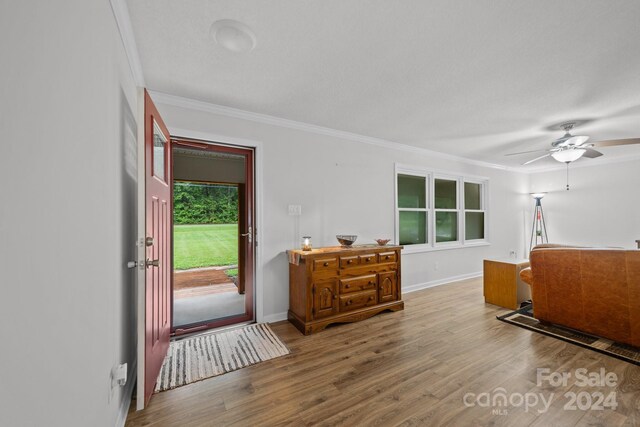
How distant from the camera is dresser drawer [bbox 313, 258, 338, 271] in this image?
9.77 feet

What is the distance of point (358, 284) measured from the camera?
3.27 m

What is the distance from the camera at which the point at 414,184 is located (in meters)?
4.81

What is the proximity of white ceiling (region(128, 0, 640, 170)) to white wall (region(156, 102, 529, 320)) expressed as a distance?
0.29 m

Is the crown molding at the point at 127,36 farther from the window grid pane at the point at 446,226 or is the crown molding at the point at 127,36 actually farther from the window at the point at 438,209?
the window grid pane at the point at 446,226

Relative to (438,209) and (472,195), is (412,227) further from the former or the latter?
(472,195)

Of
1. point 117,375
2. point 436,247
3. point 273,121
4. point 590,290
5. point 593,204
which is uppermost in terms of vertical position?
point 273,121

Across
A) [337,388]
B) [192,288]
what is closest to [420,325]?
[337,388]

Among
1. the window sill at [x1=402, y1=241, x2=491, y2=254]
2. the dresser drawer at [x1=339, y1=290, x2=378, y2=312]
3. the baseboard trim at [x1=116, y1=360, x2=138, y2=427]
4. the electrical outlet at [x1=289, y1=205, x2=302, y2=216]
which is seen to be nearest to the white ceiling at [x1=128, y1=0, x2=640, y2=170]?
the electrical outlet at [x1=289, y1=205, x2=302, y2=216]

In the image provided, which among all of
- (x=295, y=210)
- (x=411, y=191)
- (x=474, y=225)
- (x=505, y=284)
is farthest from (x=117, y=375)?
(x=474, y=225)

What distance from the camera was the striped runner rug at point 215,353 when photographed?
7.18ft

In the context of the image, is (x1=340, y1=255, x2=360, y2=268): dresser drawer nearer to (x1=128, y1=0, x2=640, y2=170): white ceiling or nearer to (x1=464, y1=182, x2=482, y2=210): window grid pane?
(x1=128, y1=0, x2=640, y2=170): white ceiling

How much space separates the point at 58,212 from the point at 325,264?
2.41m

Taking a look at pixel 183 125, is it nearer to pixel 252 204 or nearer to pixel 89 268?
pixel 252 204

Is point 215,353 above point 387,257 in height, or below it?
below
